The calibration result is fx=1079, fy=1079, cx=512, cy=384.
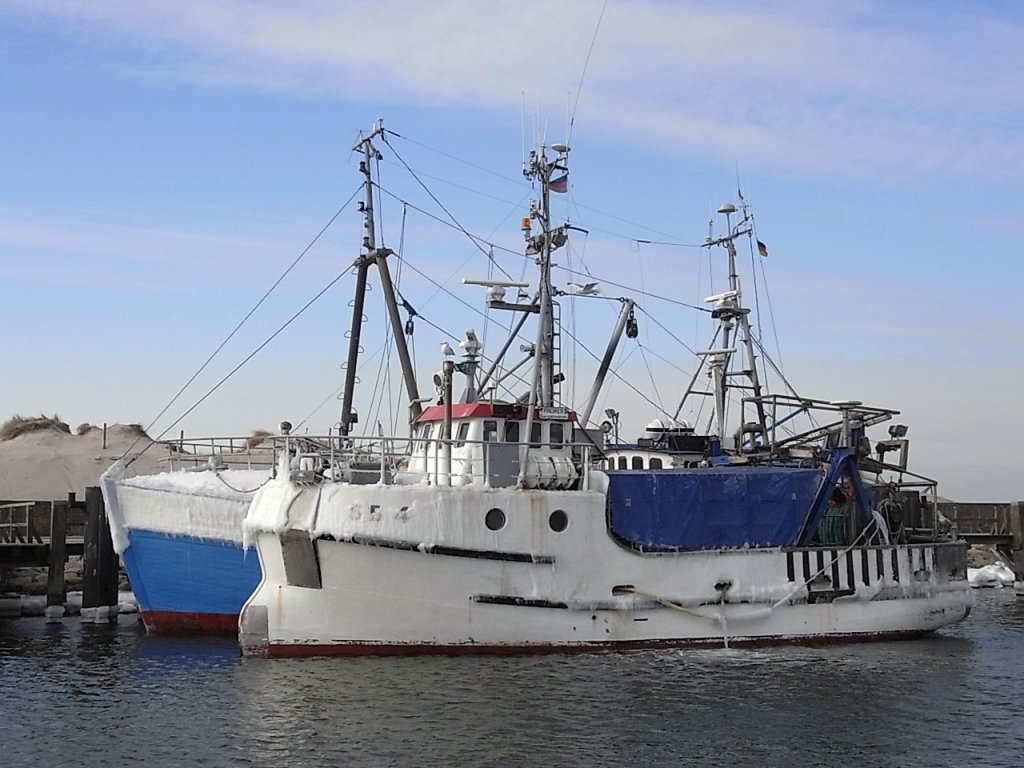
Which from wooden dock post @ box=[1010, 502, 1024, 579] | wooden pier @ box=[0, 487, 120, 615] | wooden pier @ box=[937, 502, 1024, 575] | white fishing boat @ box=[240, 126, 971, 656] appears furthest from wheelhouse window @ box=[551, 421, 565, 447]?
wooden dock post @ box=[1010, 502, 1024, 579]

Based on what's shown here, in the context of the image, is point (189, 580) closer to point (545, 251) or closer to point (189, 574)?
point (189, 574)

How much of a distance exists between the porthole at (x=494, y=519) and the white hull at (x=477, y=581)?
9cm

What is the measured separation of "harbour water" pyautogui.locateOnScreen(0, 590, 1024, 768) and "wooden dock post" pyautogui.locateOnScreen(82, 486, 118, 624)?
211 inches

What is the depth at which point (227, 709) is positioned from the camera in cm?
1612

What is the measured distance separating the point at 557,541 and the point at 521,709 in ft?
15.0

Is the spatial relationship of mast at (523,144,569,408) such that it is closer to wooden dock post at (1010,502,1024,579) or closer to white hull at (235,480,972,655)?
white hull at (235,480,972,655)

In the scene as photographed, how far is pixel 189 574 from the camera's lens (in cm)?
2400

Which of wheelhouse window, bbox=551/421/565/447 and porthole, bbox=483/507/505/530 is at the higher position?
wheelhouse window, bbox=551/421/565/447

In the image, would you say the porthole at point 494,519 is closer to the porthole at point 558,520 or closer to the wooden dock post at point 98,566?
the porthole at point 558,520

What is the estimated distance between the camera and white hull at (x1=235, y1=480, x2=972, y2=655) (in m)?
19.2

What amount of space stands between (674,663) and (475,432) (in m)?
5.87

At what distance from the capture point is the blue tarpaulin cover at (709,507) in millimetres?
20641

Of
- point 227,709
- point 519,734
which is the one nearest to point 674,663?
point 519,734

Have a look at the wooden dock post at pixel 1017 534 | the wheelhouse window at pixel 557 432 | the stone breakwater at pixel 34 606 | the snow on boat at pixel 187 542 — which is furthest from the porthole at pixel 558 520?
the wooden dock post at pixel 1017 534
